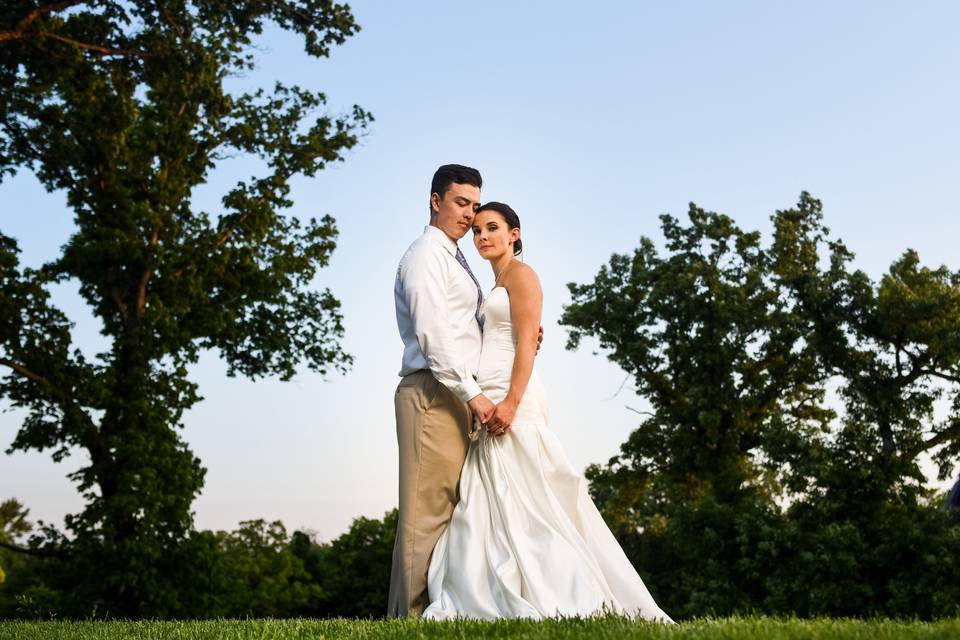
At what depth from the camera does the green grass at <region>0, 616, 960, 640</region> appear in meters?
4.46

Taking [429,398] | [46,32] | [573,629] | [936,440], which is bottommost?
[573,629]

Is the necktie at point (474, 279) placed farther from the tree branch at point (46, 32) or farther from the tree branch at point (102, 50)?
the tree branch at point (102, 50)

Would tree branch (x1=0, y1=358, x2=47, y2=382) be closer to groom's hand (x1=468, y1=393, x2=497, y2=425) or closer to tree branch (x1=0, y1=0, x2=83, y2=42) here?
tree branch (x1=0, y1=0, x2=83, y2=42)

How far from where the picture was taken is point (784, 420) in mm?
27578

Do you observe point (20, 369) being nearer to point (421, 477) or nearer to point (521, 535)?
point (421, 477)

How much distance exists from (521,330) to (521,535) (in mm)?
1416

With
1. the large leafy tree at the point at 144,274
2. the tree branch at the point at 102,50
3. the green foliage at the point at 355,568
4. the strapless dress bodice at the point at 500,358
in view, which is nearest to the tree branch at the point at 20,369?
the large leafy tree at the point at 144,274

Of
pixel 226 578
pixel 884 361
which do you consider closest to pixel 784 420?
pixel 884 361

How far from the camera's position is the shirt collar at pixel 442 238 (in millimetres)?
6848

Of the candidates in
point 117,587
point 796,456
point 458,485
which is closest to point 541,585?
point 458,485

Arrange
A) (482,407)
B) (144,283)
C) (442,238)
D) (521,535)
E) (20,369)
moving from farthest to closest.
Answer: (144,283), (20,369), (442,238), (482,407), (521,535)

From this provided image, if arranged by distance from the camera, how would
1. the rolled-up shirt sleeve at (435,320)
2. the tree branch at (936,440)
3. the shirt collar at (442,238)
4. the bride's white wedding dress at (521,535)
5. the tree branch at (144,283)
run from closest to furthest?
the bride's white wedding dress at (521,535), the rolled-up shirt sleeve at (435,320), the shirt collar at (442,238), the tree branch at (144,283), the tree branch at (936,440)

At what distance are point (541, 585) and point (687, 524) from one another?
2288 cm

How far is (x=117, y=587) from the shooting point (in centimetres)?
2125
